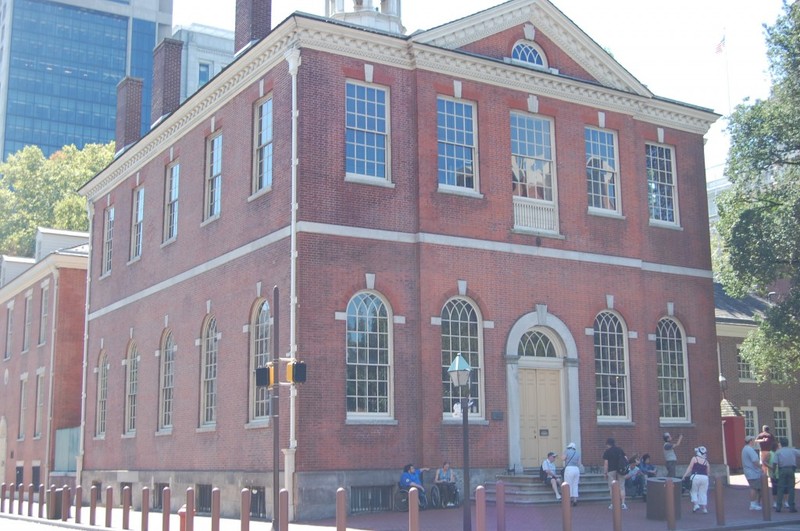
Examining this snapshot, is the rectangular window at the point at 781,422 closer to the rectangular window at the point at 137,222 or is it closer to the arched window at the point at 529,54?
the arched window at the point at 529,54

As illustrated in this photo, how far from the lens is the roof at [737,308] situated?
41.9 metres

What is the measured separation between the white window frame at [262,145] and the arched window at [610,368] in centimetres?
979

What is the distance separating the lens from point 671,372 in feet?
94.8

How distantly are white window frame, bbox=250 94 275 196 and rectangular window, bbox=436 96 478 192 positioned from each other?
169 inches

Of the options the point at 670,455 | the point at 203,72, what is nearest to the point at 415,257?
the point at 670,455

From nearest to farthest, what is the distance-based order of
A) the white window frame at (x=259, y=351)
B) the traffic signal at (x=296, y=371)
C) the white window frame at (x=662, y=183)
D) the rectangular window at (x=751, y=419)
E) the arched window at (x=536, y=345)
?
the traffic signal at (x=296, y=371)
the white window frame at (x=259, y=351)
the arched window at (x=536, y=345)
the white window frame at (x=662, y=183)
the rectangular window at (x=751, y=419)

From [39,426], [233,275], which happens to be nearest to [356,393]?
[233,275]

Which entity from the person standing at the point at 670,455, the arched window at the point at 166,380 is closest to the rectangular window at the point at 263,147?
the arched window at the point at 166,380

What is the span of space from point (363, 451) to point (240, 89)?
1047 cm

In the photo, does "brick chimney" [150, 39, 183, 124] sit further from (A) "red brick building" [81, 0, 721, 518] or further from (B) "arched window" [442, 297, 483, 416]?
(B) "arched window" [442, 297, 483, 416]

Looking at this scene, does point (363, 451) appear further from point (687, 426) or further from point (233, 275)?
point (687, 426)

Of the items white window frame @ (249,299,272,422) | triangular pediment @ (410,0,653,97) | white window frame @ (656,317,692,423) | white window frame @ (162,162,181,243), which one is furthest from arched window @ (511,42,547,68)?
white window frame @ (162,162,181,243)

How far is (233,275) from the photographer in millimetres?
26156

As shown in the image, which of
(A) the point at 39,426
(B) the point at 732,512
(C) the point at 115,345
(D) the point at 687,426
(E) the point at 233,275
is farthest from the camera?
(A) the point at 39,426
